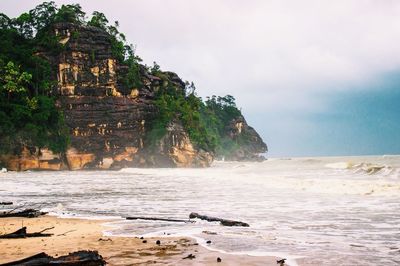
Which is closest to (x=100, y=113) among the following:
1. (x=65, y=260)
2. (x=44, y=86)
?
(x=44, y=86)

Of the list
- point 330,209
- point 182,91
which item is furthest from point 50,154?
point 330,209

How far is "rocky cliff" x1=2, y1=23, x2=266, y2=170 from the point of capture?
212ft

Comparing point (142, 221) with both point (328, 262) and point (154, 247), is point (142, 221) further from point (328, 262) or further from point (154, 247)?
point (328, 262)

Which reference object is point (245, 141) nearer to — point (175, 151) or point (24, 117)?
point (175, 151)

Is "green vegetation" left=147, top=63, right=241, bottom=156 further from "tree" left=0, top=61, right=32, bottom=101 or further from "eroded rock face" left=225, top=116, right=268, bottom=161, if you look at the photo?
"eroded rock face" left=225, top=116, right=268, bottom=161

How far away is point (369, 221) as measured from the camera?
31.1 feet

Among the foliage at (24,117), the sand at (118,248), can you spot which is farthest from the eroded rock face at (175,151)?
the sand at (118,248)

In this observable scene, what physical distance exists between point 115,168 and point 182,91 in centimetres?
2757

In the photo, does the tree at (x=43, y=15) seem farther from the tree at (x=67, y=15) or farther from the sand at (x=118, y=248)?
the sand at (x=118, y=248)

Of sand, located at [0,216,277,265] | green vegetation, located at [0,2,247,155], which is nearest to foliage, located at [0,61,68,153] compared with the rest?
green vegetation, located at [0,2,247,155]

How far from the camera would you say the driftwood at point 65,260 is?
4520 millimetres

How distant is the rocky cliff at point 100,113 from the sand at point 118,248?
182 feet

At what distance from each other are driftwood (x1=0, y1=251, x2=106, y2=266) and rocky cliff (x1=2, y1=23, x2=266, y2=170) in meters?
58.5

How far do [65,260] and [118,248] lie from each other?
2004 mm
